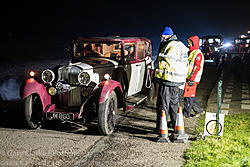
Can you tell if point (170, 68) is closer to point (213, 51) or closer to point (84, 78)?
point (84, 78)

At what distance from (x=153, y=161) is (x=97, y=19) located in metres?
133

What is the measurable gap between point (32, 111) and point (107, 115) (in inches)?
71.0

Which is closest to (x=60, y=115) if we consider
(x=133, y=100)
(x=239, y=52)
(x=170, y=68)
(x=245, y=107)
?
(x=170, y=68)

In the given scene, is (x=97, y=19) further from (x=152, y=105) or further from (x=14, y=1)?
(x=152, y=105)

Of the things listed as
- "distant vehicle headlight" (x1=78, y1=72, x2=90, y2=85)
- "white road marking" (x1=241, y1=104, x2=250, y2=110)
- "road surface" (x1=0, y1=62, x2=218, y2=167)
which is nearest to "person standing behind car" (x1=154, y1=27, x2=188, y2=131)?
"road surface" (x1=0, y1=62, x2=218, y2=167)

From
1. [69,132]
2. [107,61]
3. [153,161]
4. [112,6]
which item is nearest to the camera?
[153,161]

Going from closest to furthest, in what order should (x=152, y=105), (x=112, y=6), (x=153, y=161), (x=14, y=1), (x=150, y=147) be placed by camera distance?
(x=153, y=161), (x=150, y=147), (x=152, y=105), (x=14, y=1), (x=112, y=6)

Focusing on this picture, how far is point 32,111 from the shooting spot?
6.90 meters

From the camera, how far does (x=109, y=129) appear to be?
648 centimetres

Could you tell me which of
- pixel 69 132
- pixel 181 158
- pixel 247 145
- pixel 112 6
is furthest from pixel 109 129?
pixel 112 6

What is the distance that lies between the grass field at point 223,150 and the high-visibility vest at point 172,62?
1.33m

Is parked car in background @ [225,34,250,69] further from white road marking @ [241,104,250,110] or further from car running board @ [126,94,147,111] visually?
car running board @ [126,94,147,111]

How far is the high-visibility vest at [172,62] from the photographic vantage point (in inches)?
236

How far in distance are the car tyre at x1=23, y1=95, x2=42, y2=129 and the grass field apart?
3.35m
